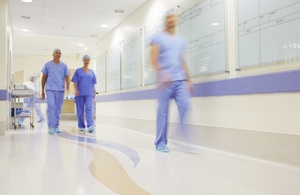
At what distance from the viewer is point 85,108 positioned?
19.5 feet

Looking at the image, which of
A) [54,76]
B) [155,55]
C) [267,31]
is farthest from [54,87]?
[267,31]

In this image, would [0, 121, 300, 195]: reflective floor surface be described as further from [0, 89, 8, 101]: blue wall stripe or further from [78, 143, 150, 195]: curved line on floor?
[0, 89, 8, 101]: blue wall stripe

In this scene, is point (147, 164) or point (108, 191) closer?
point (108, 191)

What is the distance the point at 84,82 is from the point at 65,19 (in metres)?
2.28

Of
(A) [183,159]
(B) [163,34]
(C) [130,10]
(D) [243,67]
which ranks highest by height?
(C) [130,10]

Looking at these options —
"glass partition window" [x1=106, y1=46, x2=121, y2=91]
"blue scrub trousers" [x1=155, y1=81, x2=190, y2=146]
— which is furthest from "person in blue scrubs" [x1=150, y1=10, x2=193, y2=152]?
"glass partition window" [x1=106, y1=46, x2=121, y2=91]

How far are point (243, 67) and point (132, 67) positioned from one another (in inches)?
140

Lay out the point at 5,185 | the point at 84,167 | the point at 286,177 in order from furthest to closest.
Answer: the point at 84,167 < the point at 286,177 < the point at 5,185

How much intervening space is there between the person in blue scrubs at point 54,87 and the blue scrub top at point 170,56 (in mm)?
2803

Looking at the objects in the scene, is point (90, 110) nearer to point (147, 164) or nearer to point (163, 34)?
point (163, 34)

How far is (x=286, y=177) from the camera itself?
2197mm

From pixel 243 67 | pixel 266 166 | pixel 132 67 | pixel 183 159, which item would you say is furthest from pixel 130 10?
pixel 266 166

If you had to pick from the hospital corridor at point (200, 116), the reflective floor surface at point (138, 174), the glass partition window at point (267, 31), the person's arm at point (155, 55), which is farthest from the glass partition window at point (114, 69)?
the glass partition window at point (267, 31)

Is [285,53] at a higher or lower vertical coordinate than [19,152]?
higher
